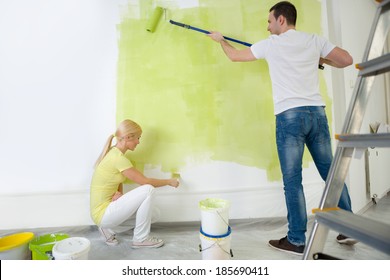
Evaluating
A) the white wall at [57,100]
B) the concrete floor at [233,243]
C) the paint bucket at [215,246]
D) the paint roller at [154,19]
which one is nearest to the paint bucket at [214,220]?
the paint bucket at [215,246]

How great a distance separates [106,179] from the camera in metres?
1.42

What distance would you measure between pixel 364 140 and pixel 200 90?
3.61ft

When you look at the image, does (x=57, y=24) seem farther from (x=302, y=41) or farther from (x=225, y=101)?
(x=302, y=41)

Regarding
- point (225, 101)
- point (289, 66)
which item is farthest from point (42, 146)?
point (289, 66)

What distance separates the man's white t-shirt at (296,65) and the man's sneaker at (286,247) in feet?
2.34

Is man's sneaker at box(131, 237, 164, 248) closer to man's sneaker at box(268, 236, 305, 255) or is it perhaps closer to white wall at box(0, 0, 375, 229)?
white wall at box(0, 0, 375, 229)

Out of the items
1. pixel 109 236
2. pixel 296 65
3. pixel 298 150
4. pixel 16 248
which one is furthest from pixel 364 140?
pixel 16 248

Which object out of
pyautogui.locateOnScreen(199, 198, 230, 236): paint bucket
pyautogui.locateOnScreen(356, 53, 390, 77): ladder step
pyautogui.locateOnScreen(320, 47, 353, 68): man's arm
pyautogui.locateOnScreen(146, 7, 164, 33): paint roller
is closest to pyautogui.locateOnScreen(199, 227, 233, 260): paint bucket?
pyautogui.locateOnScreen(199, 198, 230, 236): paint bucket

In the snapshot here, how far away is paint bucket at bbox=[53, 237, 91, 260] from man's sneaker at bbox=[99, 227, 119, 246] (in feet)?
1.10

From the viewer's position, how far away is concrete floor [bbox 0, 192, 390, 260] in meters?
1.23

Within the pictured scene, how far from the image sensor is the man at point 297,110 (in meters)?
1.20

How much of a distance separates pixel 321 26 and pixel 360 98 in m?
1.10

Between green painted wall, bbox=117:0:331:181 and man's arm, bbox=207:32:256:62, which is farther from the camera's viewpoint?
green painted wall, bbox=117:0:331:181

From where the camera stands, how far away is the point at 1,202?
162 centimetres
